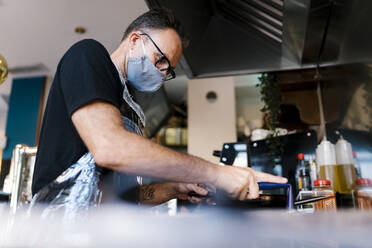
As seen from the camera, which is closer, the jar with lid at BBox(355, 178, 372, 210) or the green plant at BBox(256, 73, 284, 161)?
the jar with lid at BBox(355, 178, 372, 210)

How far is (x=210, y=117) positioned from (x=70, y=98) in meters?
2.68

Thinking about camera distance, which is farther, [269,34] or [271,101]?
[271,101]

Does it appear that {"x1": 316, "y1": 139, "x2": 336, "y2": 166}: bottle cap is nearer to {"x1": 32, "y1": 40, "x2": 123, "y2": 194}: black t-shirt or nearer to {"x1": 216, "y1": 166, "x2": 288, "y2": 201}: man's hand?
{"x1": 216, "y1": 166, "x2": 288, "y2": 201}: man's hand

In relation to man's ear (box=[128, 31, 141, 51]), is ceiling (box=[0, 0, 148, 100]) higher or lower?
higher

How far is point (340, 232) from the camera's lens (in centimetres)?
26

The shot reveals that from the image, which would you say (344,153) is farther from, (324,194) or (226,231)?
(226,231)

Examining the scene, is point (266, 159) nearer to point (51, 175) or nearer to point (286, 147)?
point (286, 147)

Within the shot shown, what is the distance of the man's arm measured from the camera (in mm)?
597

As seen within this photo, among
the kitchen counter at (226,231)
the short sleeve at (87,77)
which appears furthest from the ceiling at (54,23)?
the kitchen counter at (226,231)

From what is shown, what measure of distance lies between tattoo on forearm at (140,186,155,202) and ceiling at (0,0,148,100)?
178 centimetres

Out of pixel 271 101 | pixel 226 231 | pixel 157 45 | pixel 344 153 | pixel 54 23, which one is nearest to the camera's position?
pixel 226 231

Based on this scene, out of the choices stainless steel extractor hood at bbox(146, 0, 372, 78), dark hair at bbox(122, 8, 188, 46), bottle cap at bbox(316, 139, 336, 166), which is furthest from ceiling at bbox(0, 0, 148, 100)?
bottle cap at bbox(316, 139, 336, 166)

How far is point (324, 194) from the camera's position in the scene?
114 cm

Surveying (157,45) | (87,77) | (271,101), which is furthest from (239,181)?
(271,101)
